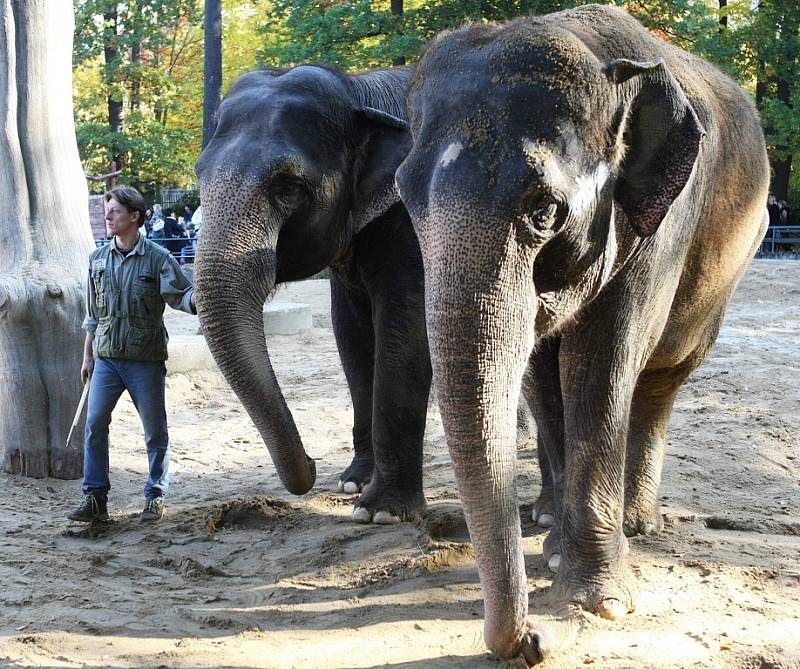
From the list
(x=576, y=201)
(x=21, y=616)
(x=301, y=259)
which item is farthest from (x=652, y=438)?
(x=21, y=616)

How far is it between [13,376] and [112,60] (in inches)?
1044

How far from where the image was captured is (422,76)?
3727 millimetres

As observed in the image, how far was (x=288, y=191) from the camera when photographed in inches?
213

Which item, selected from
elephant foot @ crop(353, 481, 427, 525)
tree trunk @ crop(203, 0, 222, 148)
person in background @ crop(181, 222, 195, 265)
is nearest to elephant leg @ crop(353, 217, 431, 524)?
elephant foot @ crop(353, 481, 427, 525)

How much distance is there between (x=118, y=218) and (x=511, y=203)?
128 inches

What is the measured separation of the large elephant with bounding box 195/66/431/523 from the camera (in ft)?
16.7

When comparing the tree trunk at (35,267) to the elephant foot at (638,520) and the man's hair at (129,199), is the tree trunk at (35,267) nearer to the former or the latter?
the man's hair at (129,199)

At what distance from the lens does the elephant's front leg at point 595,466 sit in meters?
Answer: 4.01

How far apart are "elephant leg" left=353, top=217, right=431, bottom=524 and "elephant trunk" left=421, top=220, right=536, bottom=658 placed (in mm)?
2533

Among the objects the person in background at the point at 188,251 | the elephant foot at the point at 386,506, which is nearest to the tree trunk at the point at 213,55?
the person in background at the point at 188,251

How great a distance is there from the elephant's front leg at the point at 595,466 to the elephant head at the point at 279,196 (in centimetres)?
136

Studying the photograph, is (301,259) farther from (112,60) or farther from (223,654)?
(112,60)

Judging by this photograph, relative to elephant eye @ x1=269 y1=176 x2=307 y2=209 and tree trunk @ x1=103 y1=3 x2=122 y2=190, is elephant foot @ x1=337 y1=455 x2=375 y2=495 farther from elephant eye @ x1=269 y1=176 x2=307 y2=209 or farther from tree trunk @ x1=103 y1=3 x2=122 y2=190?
tree trunk @ x1=103 y1=3 x2=122 y2=190

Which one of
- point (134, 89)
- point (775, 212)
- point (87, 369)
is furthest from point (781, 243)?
point (134, 89)
